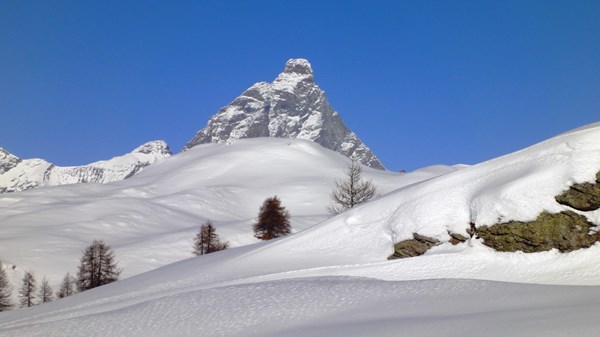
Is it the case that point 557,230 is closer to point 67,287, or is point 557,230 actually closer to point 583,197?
point 583,197

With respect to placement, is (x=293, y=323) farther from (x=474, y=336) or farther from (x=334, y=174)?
(x=334, y=174)

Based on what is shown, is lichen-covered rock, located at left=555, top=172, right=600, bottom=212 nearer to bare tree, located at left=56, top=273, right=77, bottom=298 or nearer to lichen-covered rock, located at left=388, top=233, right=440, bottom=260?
lichen-covered rock, located at left=388, top=233, right=440, bottom=260

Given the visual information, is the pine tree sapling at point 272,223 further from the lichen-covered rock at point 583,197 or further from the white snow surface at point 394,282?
the lichen-covered rock at point 583,197

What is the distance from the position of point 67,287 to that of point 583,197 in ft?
192

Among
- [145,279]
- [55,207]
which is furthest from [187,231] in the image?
[145,279]

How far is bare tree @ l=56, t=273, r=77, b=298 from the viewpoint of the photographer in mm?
61562

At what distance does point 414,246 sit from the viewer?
832 inches

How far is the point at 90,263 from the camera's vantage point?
2154 inches

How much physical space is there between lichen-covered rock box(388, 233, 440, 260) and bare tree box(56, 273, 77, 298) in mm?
51500

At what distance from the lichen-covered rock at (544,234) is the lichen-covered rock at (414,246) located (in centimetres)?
234

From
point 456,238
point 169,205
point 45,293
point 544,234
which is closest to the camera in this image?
point 544,234

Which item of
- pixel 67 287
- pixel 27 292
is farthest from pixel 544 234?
pixel 27 292

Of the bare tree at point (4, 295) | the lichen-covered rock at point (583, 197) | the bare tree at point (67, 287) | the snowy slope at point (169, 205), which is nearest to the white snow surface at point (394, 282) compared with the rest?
the lichen-covered rock at point (583, 197)

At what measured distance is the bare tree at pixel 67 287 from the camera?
61.6 m
